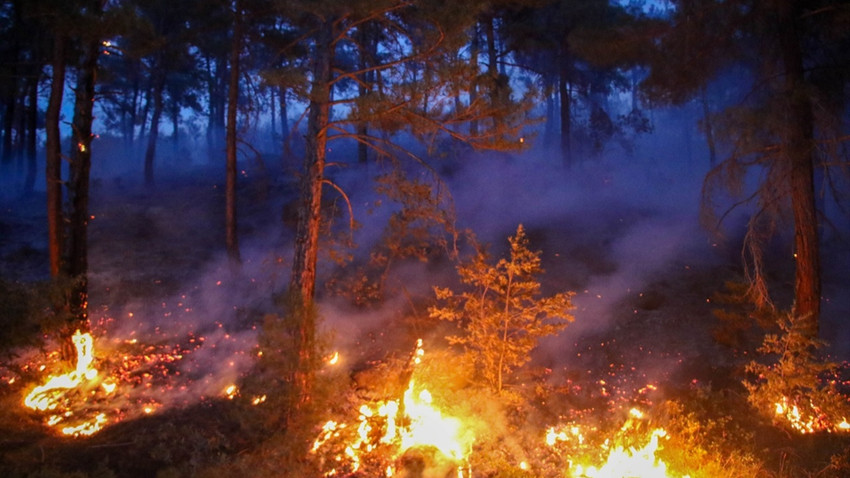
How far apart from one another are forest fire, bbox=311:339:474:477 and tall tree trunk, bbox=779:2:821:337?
5.99 m

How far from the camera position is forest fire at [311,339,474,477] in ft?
20.5

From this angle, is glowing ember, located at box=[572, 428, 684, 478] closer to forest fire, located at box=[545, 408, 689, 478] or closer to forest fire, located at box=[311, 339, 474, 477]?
forest fire, located at box=[545, 408, 689, 478]

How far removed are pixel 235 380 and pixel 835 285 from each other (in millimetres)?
13652

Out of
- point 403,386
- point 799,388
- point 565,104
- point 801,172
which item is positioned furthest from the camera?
point 565,104

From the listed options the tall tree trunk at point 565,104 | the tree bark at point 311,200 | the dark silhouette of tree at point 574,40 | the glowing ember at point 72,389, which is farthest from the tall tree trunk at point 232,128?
the tall tree trunk at point 565,104

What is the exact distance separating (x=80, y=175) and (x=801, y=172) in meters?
12.1

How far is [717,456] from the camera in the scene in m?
5.88

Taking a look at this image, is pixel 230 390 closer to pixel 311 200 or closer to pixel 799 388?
pixel 311 200

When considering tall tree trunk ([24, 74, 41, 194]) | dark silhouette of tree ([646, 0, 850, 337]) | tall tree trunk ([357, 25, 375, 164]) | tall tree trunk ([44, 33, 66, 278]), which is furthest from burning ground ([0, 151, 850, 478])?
tall tree trunk ([24, 74, 41, 194])

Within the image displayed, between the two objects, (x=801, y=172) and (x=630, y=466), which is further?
(x=801, y=172)

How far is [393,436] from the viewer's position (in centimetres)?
678

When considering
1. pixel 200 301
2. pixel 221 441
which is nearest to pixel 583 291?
pixel 221 441

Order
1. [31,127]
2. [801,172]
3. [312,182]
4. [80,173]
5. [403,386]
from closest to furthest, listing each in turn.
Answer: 1. [403,386]
2. [312,182]
3. [801,172]
4. [80,173]
5. [31,127]

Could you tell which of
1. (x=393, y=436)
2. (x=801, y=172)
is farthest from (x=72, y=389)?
(x=801, y=172)
